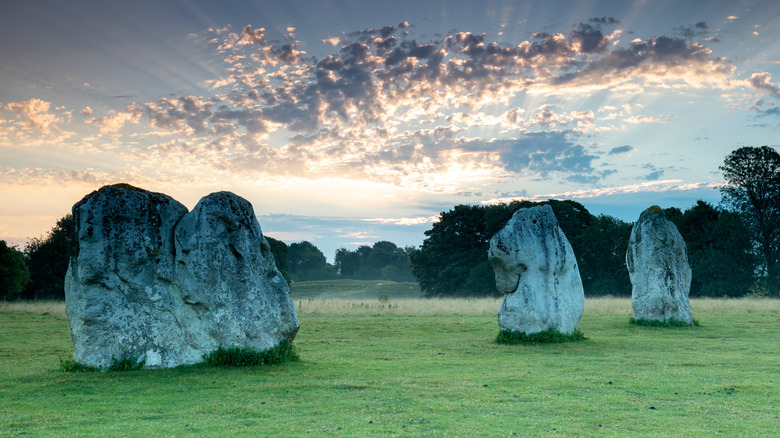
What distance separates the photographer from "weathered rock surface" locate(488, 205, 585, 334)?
816 inches

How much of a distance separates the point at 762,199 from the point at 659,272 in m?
34.3

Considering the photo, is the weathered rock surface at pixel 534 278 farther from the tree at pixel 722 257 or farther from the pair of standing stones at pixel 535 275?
the tree at pixel 722 257

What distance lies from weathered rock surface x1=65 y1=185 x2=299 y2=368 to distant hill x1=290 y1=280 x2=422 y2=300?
6611 cm

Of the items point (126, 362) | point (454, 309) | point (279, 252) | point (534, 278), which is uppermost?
point (279, 252)

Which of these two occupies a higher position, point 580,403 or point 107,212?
point 107,212

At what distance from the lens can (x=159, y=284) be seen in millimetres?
15133

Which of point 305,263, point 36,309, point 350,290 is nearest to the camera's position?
point 36,309

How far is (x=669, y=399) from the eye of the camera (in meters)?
11.5

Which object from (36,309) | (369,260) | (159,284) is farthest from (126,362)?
(369,260)

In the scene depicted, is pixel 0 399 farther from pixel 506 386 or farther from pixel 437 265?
pixel 437 265

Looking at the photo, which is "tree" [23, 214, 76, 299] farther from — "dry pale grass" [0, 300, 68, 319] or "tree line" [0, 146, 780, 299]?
"dry pale grass" [0, 300, 68, 319]

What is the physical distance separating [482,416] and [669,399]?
3939mm

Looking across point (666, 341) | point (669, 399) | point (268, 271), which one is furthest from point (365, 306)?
point (669, 399)

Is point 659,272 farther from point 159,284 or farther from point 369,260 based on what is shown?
point 369,260
